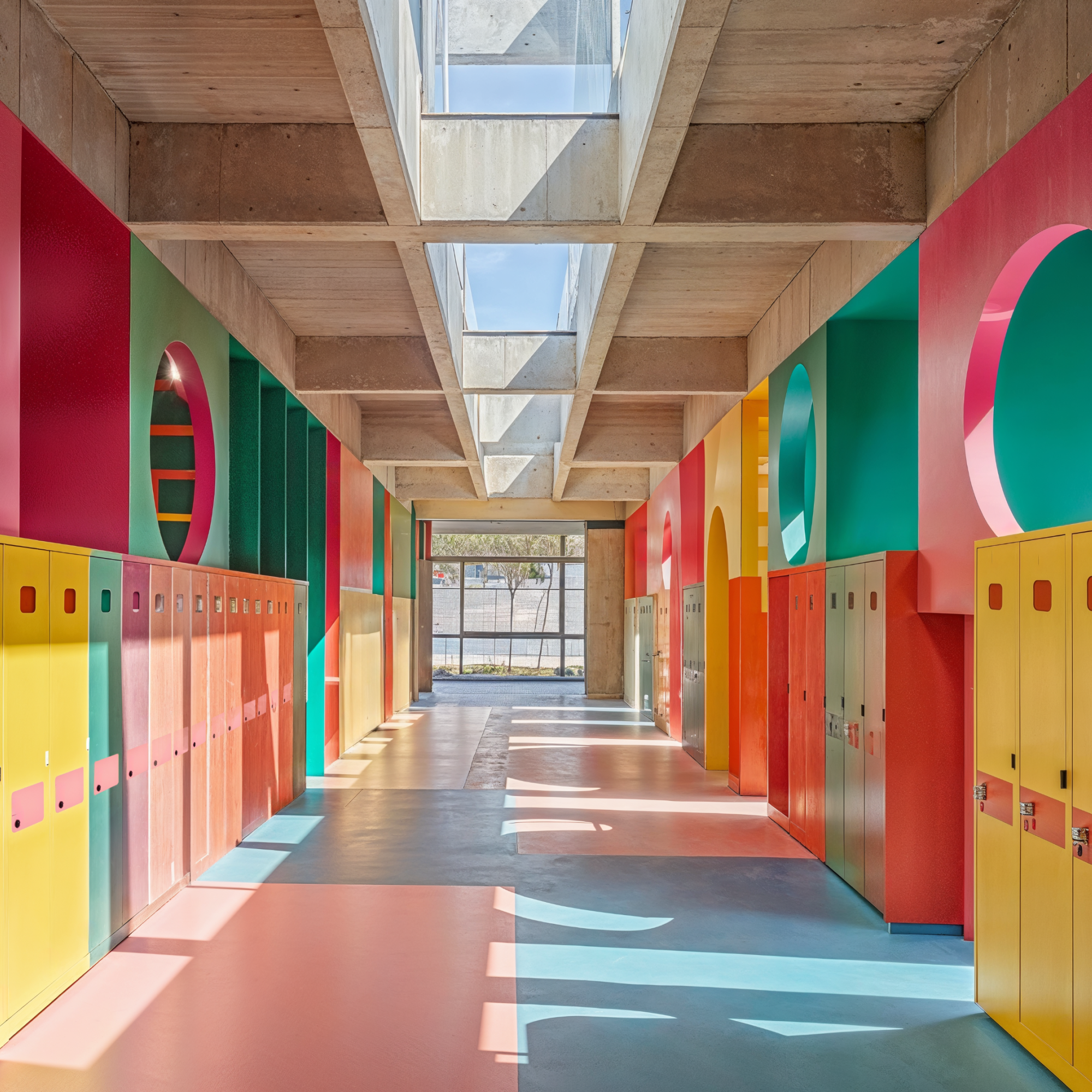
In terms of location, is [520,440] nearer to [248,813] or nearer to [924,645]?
[248,813]

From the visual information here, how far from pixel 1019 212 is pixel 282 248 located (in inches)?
228

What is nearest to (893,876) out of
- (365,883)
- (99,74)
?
(365,883)

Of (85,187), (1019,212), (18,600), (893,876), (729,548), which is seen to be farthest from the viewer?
(729,548)

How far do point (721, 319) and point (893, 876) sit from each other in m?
5.94

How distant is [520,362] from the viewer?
34.9ft

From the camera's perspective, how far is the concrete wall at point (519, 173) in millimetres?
6316

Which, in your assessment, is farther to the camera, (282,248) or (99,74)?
(282,248)

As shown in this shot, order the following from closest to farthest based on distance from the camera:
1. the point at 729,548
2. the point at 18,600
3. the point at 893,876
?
the point at 18,600 < the point at 893,876 < the point at 729,548

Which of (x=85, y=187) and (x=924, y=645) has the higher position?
(x=85, y=187)

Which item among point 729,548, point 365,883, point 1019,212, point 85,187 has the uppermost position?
point 85,187

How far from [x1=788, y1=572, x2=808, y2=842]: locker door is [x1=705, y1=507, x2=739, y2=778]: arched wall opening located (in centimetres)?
312

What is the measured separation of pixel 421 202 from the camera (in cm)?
633

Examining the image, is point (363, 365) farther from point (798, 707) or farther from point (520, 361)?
point (798, 707)

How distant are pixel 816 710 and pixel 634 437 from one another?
293 inches
